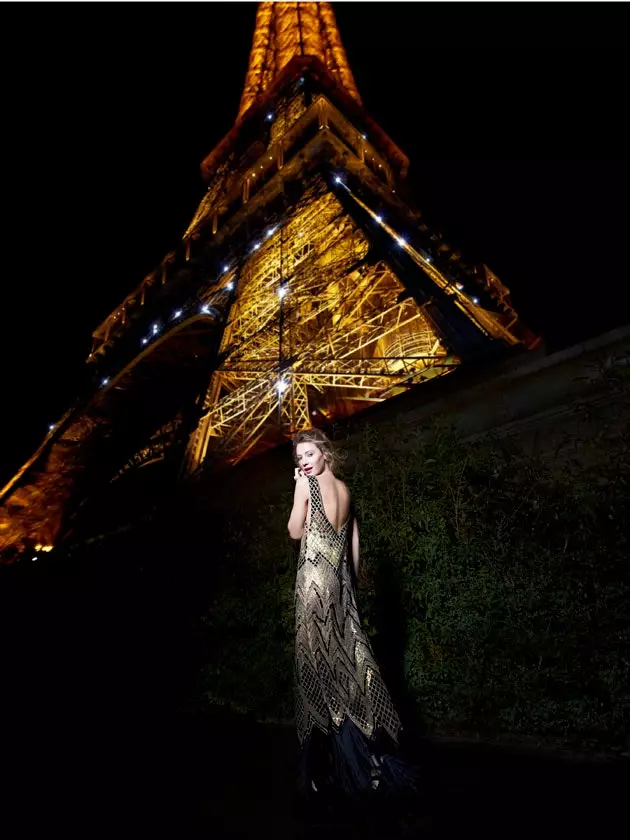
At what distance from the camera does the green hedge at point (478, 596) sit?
118 inches

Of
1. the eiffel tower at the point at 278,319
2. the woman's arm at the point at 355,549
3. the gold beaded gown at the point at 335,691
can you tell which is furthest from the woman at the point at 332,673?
the eiffel tower at the point at 278,319

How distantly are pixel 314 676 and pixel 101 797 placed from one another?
140cm

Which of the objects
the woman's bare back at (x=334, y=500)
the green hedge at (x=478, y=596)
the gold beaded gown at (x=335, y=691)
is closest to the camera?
the gold beaded gown at (x=335, y=691)

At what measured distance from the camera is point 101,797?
8.43ft

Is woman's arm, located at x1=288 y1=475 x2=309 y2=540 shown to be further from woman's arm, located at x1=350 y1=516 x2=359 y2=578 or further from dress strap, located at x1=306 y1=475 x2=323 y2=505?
woman's arm, located at x1=350 y1=516 x2=359 y2=578

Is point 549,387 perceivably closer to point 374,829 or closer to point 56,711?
point 374,829

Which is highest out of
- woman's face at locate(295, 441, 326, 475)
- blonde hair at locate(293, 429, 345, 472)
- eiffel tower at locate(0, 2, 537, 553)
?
eiffel tower at locate(0, 2, 537, 553)

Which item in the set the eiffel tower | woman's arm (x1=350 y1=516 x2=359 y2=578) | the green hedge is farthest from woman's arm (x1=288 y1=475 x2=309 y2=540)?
the eiffel tower

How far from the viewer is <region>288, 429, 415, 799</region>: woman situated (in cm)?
214

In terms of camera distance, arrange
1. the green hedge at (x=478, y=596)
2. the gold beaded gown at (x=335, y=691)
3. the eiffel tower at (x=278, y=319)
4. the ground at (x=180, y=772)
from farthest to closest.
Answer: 1. the eiffel tower at (x=278, y=319)
2. the green hedge at (x=478, y=596)
3. the gold beaded gown at (x=335, y=691)
4. the ground at (x=180, y=772)

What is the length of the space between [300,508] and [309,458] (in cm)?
25

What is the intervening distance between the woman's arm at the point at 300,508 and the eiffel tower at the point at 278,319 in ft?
21.7

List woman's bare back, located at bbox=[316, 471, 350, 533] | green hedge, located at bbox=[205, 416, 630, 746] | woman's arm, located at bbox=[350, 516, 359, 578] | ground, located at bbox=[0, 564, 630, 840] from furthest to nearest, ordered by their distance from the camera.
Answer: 1. green hedge, located at bbox=[205, 416, 630, 746]
2. woman's arm, located at bbox=[350, 516, 359, 578]
3. woman's bare back, located at bbox=[316, 471, 350, 533]
4. ground, located at bbox=[0, 564, 630, 840]

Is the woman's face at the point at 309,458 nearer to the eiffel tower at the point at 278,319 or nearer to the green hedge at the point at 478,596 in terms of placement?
the green hedge at the point at 478,596
